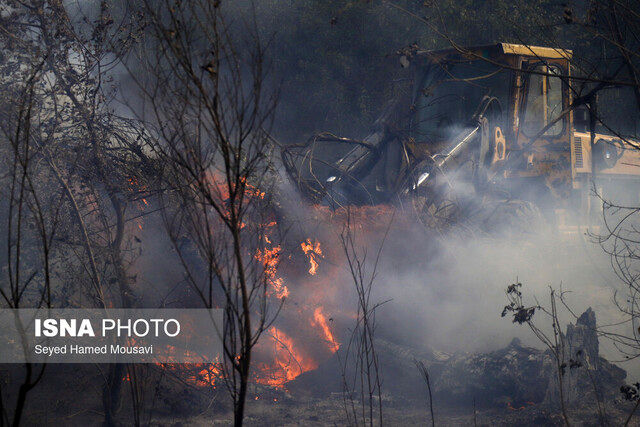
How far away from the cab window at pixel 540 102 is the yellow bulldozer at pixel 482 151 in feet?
0.06

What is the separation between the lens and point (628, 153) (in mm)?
12211

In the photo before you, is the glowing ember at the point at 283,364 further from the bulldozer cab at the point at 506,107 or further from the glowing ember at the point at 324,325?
the bulldozer cab at the point at 506,107

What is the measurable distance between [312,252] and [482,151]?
3377 millimetres

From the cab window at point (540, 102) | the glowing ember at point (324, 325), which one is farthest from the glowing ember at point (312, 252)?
the cab window at point (540, 102)

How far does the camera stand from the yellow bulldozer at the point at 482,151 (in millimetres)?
8914

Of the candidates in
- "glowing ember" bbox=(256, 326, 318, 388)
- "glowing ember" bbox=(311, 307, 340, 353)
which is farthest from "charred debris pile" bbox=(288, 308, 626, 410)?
"glowing ember" bbox=(311, 307, 340, 353)

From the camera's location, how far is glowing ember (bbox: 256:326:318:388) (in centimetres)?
855

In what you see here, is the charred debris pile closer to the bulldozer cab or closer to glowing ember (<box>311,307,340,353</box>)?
glowing ember (<box>311,307,340,353</box>)

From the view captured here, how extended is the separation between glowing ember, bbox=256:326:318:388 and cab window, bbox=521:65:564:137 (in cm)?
574

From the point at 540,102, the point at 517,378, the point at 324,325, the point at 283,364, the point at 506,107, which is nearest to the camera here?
the point at 517,378

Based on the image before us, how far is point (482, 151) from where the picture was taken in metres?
8.95

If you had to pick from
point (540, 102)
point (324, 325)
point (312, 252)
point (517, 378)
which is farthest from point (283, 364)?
point (540, 102)

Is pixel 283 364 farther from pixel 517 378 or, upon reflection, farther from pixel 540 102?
pixel 540 102

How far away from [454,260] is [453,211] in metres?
0.98
